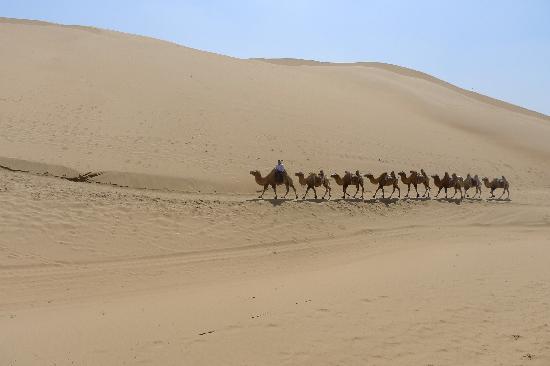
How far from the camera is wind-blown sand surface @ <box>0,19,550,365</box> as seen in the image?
20.4ft

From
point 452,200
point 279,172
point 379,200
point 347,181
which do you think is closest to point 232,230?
point 279,172

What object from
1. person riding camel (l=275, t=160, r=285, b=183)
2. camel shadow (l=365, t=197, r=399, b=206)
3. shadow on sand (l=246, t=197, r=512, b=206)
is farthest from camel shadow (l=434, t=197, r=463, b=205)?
person riding camel (l=275, t=160, r=285, b=183)

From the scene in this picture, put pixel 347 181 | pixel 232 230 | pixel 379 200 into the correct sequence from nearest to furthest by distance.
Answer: pixel 232 230 → pixel 347 181 → pixel 379 200

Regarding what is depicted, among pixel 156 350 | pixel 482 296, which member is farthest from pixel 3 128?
pixel 482 296

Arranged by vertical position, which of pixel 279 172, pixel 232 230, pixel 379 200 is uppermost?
pixel 279 172

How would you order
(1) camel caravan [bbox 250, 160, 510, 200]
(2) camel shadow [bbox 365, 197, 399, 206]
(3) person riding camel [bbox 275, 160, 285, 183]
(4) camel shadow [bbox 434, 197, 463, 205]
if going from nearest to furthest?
(3) person riding camel [bbox 275, 160, 285, 183], (1) camel caravan [bbox 250, 160, 510, 200], (2) camel shadow [bbox 365, 197, 399, 206], (4) camel shadow [bbox 434, 197, 463, 205]

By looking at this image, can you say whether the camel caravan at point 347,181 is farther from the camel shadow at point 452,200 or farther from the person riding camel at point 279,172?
the camel shadow at point 452,200

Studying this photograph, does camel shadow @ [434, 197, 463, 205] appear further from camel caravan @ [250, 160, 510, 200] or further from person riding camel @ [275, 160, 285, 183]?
person riding camel @ [275, 160, 285, 183]

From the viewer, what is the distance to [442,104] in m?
36.0

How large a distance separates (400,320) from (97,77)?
20771 millimetres

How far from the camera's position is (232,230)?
12742mm

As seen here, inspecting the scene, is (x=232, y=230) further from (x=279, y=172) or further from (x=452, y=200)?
(x=452, y=200)

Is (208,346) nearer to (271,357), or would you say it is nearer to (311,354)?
(271,357)

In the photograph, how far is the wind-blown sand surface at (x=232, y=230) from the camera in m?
6.23
